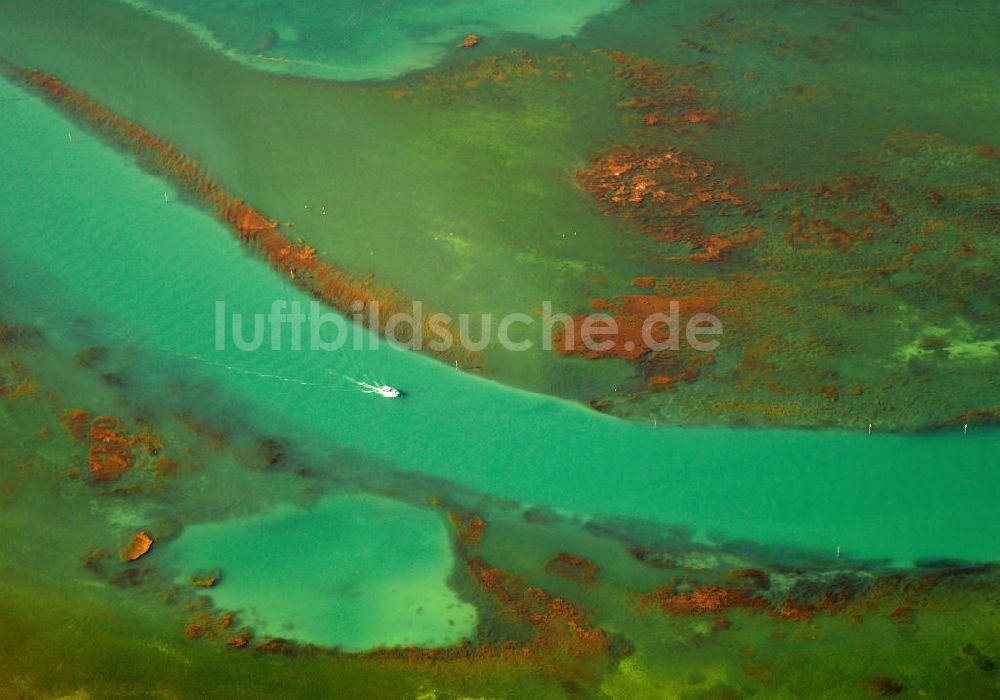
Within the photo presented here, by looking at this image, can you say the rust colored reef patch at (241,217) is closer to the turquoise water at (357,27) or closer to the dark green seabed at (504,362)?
the dark green seabed at (504,362)

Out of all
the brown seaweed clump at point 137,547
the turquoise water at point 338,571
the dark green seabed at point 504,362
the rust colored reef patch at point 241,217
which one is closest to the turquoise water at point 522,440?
the dark green seabed at point 504,362

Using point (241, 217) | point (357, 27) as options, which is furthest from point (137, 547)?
point (357, 27)

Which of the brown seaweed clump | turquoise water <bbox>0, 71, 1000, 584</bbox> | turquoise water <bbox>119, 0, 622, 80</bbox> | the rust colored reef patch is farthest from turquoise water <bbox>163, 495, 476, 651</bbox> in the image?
turquoise water <bbox>119, 0, 622, 80</bbox>

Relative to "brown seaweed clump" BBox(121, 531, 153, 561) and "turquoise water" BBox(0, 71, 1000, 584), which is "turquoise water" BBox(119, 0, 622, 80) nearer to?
"turquoise water" BBox(0, 71, 1000, 584)

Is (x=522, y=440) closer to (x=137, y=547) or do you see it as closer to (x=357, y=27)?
(x=137, y=547)

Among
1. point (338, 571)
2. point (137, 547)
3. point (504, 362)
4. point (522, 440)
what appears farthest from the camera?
point (504, 362)

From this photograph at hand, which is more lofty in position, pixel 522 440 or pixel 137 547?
pixel 522 440

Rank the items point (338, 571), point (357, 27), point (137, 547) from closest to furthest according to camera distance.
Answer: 1. point (338, 571)
2. point (137, 547)
3. point (357, 27)
